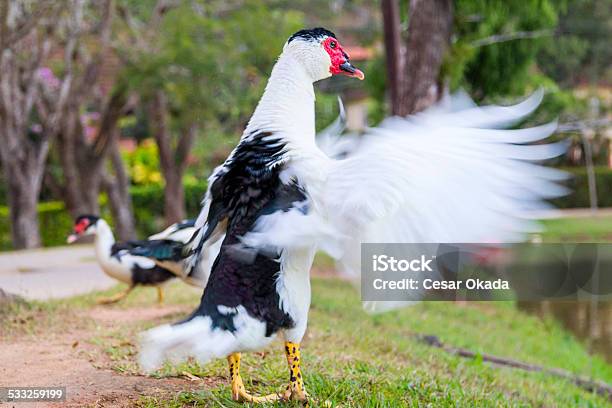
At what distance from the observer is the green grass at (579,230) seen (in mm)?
16125

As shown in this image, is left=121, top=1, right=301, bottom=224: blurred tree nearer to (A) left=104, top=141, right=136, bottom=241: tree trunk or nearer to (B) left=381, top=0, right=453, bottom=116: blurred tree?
(A) left=104, top=141, right=136, bottom=241: tree trunk

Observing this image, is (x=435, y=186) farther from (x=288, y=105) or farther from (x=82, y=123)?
(x=82, y=123)

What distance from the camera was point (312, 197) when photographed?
2.86m

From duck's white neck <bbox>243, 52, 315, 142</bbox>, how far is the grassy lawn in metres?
1.16

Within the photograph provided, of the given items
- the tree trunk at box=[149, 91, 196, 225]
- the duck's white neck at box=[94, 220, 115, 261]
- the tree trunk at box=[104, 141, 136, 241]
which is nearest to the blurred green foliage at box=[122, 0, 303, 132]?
the tree trunk at box=[149, 91, 196, 225]

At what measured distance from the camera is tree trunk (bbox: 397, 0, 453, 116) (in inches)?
331

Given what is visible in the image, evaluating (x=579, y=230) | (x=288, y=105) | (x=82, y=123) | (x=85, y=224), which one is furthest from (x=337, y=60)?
(x=579, y=230)

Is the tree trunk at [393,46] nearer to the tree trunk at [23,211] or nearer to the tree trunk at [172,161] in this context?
the tree trunk at [172,161]

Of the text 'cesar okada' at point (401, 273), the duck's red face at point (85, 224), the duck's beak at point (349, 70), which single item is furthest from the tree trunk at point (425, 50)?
the text 'cesar okada' at point (401, 273)

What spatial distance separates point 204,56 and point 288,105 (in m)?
8.38

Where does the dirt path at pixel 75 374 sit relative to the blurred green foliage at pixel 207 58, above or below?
below

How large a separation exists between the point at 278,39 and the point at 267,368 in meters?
8.12

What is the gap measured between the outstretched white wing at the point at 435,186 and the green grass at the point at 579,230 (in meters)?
12.9

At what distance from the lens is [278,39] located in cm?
1150
